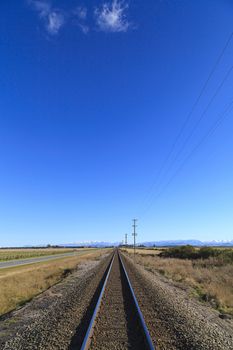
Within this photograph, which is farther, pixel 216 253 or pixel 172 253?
pixel 172 253

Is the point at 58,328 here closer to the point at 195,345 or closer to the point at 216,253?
the point at 195,345

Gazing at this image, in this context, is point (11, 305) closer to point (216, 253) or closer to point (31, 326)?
point (31, 326)

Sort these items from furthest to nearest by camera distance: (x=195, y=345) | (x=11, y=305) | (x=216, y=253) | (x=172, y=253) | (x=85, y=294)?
(x=172, y=253) → (x=216, y=253) → (x=85, y=294) → (x=11, y=305) → (x=195, y=345)

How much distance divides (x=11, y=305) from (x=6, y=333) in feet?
19.2

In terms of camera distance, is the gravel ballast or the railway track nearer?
the railway track

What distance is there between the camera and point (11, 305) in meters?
13.2

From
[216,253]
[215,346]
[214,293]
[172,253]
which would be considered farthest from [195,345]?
[172,253]

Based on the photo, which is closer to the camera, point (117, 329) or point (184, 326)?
point (117, 329)

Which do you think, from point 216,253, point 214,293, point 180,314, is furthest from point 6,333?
point 216,253

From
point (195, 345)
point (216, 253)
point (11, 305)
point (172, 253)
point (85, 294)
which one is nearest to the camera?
point (195, 345)

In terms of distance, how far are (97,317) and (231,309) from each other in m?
5.63

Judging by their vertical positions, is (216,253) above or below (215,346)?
above

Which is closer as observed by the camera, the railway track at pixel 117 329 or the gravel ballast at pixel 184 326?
the railway track at pixel 117 329

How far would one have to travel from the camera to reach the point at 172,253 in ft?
194
